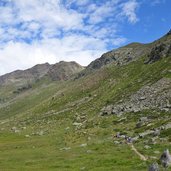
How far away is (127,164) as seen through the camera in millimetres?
56406

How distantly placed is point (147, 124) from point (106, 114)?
162 feet

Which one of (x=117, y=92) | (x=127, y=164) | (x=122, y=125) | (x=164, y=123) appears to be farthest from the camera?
(x=117, y=92)

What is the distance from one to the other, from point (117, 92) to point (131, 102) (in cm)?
4649

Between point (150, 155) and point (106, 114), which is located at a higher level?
point (106, 114)

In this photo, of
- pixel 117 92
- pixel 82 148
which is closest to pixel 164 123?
pixel 82 148

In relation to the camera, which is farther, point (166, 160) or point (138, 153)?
point (138, 153)

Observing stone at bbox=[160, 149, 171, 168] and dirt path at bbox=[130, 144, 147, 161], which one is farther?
dirt path at bbox=[130, 144, 147, 161]

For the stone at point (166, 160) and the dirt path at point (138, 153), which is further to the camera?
the dirt path at point (138, 153)

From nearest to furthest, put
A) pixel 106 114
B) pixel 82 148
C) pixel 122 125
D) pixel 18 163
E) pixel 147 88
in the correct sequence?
pixel 18 163
pixel 82 148
pixel 122 125
pixel 106 114
pixel 147 88

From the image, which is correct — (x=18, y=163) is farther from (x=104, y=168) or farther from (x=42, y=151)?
(x=104, y=168)

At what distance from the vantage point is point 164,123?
8900 centimetres

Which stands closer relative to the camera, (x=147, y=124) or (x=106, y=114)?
(x=147, y=124)

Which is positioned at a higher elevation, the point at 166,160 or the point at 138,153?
the point at 138,153

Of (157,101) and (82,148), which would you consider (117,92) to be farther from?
(82,148)
